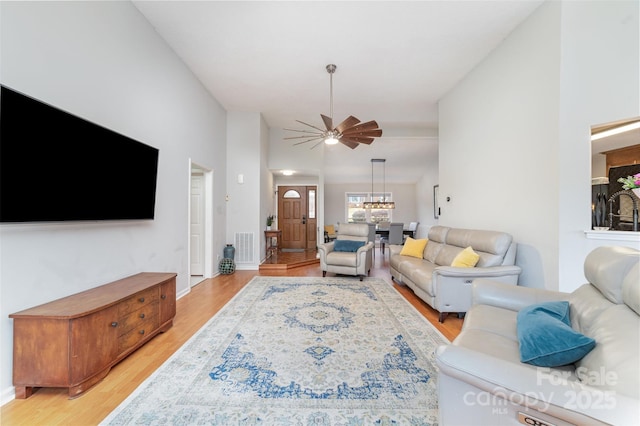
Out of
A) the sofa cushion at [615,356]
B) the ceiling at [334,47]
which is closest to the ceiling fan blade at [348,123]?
the ceiling at [334,47]

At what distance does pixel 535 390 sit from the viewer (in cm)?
91

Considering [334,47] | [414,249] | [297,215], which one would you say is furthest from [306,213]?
[334,47]

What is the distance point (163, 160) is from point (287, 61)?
2112 mm

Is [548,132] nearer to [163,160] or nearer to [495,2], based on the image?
[495,2]

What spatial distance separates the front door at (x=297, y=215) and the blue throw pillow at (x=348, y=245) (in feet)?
10.2

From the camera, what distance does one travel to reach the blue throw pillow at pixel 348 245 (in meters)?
4.90

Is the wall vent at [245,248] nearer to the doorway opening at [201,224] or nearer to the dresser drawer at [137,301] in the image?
the doorway opening at [201,224]

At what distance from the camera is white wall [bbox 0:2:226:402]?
5.36ft

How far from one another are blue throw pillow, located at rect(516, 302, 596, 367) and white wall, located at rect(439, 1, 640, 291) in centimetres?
170

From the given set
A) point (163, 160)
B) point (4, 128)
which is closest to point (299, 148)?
point (163, 160)

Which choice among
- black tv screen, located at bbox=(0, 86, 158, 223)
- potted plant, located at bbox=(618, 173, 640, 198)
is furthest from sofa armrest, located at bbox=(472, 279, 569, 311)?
black tv screen, located at bbox=(0, 86, 158, 223)

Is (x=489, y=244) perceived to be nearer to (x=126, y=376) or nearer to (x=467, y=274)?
(x=467, y=274)

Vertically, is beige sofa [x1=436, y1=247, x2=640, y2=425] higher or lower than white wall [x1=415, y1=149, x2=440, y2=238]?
lower

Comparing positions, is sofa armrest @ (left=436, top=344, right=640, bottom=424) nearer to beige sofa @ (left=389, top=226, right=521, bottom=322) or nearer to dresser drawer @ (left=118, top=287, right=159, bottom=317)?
beige sofa @ (left=389, top=226, right=521, bottom=322)
